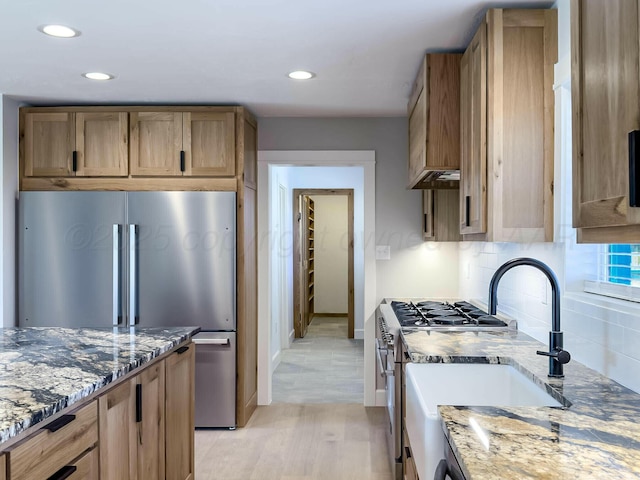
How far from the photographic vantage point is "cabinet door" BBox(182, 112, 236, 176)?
410 cm

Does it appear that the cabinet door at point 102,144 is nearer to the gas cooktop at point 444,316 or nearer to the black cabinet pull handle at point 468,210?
the gas cooktop at point 444,316

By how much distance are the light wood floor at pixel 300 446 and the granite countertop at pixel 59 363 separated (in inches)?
41.1

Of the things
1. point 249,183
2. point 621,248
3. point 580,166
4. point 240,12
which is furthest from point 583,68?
point 249,183

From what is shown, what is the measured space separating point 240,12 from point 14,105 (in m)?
2.48

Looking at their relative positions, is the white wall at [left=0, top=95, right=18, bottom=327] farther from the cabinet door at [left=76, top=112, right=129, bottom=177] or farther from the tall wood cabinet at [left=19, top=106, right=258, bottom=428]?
Answer: the cabinet door at [left=76, top=112, right=129, bottom=177]

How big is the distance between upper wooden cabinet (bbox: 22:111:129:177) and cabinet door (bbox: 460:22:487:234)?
2.50 meters

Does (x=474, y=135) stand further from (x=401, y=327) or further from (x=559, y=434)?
(x=559, y=434)

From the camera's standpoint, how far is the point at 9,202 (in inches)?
159

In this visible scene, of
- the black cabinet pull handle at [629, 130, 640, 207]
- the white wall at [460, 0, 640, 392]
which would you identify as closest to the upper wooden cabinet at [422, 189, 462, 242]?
the white wall at [460, 0, 640, 392]

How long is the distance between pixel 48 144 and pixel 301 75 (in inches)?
79.3

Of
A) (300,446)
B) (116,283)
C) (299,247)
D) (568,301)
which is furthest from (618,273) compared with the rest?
(299,247)

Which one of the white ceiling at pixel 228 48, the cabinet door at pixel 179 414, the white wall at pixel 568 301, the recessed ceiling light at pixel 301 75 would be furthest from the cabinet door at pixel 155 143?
the white wall at pixel 568 301

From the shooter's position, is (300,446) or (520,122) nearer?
(520,122)

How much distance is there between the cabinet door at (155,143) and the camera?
4109mm
